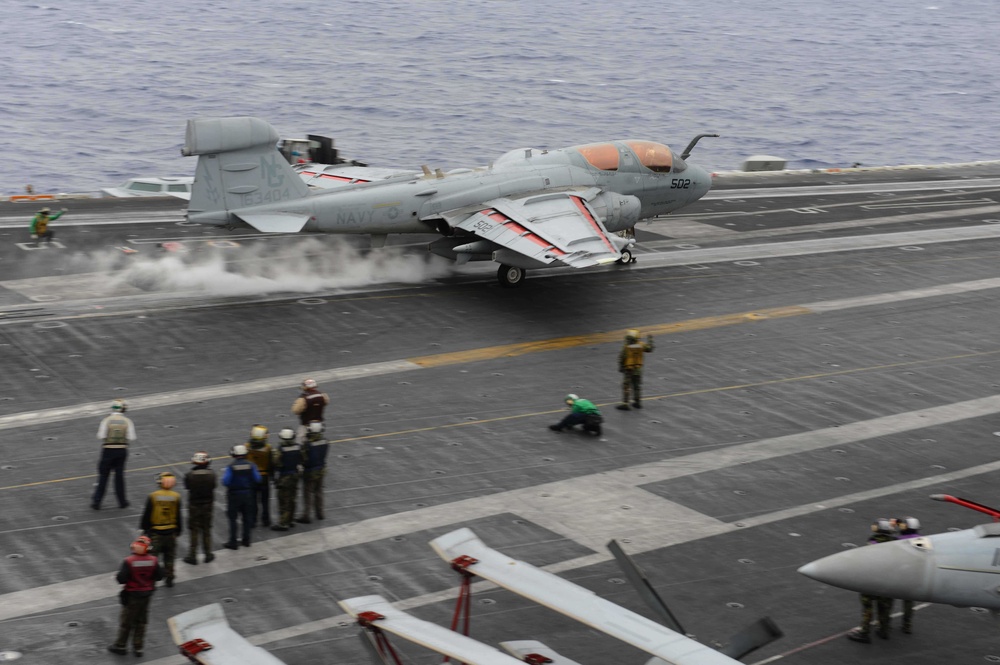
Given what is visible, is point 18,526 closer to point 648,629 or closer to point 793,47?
point 648,629

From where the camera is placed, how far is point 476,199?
35.9m

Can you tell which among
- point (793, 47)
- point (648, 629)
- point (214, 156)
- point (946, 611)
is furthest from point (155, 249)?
point (793, 47)

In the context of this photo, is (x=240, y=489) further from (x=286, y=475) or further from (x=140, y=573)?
(x=140, y=573)

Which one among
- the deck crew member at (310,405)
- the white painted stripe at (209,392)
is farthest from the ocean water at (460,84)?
the deck crew member at (310,405)

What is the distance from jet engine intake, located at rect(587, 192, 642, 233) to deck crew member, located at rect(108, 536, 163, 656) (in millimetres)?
23369

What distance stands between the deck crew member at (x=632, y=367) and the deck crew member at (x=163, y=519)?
11.5m

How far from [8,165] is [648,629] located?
258ft

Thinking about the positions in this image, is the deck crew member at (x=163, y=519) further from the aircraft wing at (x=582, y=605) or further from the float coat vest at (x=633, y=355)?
the float coat vest at (x=633, y=355)

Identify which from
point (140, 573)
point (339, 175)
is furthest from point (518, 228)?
point (140, 573)

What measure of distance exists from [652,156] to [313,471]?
74.1 ft

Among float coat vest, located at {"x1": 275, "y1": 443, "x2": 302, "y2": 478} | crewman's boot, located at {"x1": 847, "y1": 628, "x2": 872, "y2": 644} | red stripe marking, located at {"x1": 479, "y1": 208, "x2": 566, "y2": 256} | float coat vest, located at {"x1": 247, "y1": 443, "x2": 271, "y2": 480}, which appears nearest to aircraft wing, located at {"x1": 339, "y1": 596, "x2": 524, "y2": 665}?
crewman's boot, located at {"x1": 847, "y1": 628, "x2": 872, "y2": 644}

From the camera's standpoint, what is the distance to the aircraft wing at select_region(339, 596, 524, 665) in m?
10.3

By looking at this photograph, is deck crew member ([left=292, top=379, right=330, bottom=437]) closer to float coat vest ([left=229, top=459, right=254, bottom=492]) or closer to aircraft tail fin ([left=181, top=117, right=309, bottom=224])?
float coat vest ([left=229, top=459, right=254, bottom=492])

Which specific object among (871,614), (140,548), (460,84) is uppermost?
(460,84)
